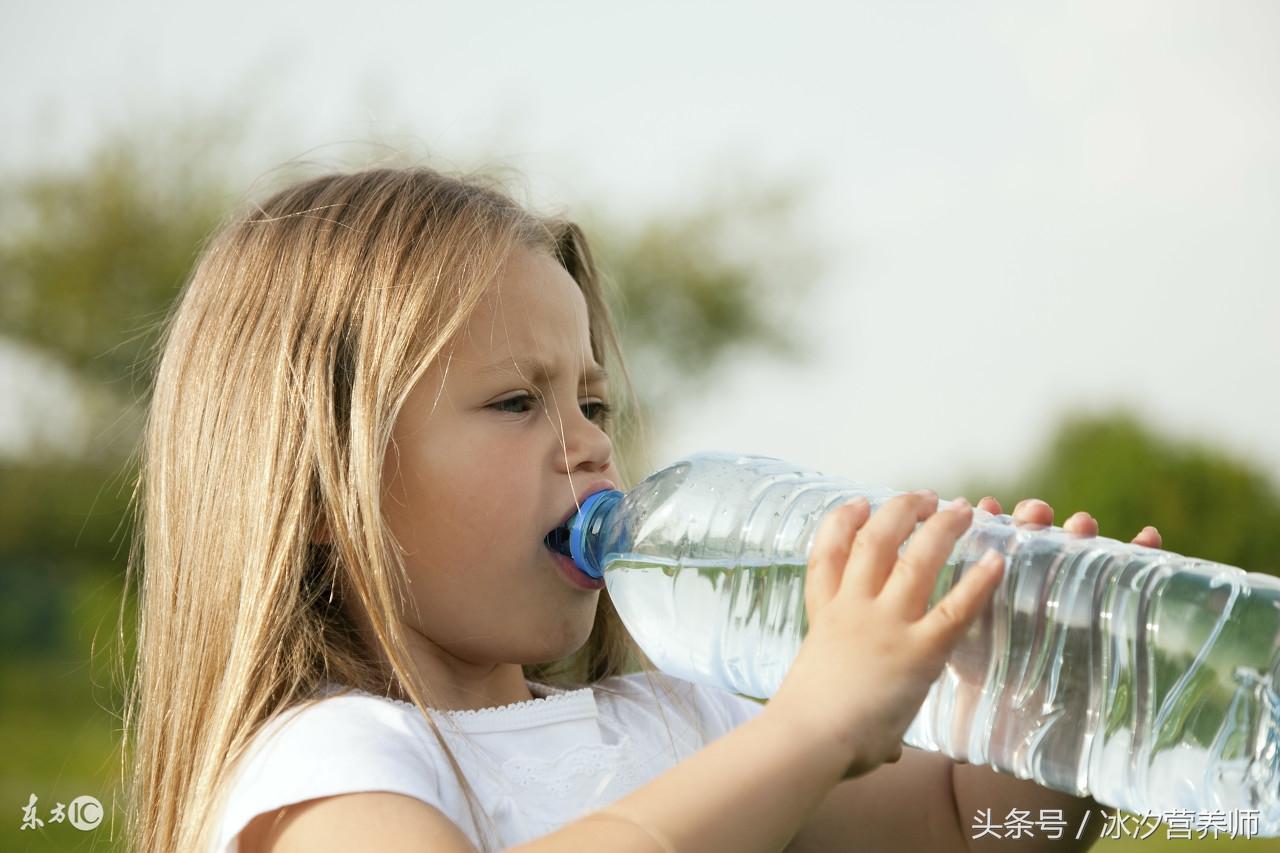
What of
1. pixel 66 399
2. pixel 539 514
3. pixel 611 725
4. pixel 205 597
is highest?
pixel 539 514

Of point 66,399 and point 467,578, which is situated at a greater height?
point 467,578

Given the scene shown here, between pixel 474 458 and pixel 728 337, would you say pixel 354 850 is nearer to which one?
pixel 474 458

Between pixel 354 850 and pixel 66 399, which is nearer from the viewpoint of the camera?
pixel 354 850

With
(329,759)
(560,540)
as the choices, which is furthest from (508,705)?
(329,759)

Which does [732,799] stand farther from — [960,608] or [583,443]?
[583,443]

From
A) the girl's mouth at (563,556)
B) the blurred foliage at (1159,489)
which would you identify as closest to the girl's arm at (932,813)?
the girl's mouth at (563,556)

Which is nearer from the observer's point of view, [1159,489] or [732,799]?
[732,799]

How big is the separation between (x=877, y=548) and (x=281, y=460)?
0.65m

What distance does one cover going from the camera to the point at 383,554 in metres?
1.24

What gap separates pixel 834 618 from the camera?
3.13ft

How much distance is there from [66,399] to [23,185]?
3.03 feet

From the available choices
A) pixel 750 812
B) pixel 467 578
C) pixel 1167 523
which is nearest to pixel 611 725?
pixel 467 578

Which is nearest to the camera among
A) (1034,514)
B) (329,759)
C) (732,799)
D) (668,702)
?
(732,799)

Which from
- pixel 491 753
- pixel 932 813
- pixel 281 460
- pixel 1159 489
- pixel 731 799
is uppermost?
pixel 281 460
